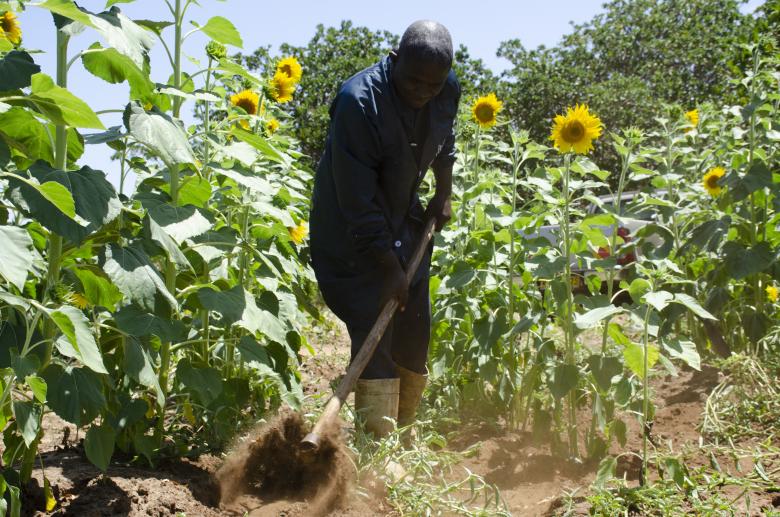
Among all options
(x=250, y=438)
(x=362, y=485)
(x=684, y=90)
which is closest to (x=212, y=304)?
(x=250, y=438)

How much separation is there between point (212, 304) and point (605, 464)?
149 cm

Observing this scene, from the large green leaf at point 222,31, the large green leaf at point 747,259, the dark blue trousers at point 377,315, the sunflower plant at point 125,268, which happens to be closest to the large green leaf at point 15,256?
the sunflower plant at point 125,268

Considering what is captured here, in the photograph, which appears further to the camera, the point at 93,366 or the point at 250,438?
the point at 250,438

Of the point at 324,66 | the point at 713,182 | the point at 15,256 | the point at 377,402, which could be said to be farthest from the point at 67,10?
the point at 324,66

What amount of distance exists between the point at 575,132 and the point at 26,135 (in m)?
2.26

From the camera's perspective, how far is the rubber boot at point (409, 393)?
4.01 metres

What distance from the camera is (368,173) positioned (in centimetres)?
345

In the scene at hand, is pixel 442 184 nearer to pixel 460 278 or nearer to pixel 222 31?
pixel 460 278

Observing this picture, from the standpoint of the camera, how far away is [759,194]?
16.5 ft

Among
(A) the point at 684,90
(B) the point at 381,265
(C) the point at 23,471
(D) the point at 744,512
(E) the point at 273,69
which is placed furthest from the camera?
(A) the point at 684,90

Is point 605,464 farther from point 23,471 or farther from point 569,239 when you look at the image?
point 23,471

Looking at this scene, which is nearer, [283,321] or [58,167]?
[58,167]

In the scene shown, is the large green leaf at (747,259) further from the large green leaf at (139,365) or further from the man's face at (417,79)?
the large green leaf at (139,365)

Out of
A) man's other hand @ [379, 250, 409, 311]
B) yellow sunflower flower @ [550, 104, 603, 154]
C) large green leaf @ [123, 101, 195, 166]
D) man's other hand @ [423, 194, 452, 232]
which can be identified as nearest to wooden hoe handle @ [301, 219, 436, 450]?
man's other hand @ [379, 250, 409, 311]
